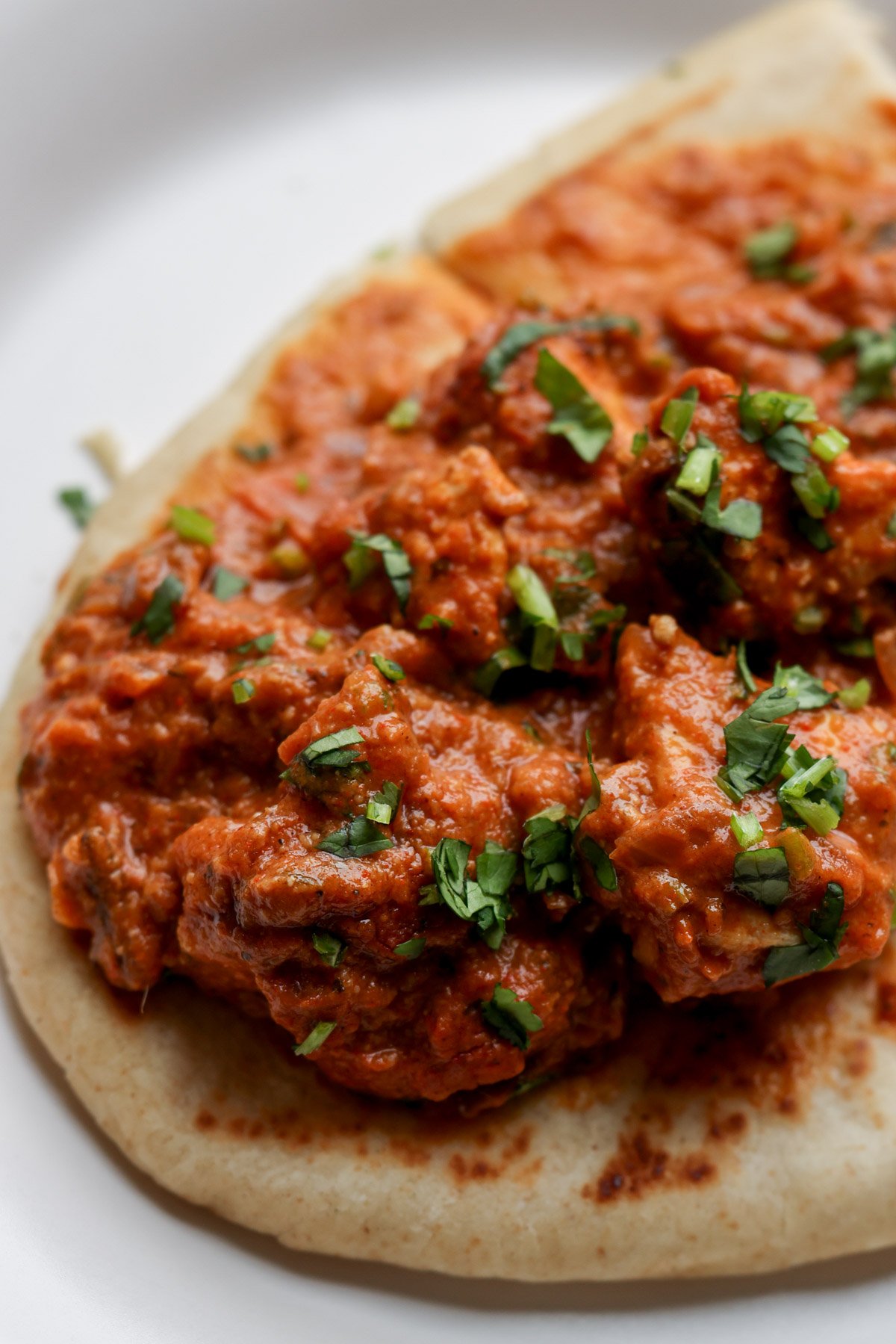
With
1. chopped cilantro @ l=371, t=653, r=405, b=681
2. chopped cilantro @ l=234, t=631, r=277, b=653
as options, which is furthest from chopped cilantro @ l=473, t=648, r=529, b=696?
chopped cilantro @ l=234, t=631, r=277, b=653

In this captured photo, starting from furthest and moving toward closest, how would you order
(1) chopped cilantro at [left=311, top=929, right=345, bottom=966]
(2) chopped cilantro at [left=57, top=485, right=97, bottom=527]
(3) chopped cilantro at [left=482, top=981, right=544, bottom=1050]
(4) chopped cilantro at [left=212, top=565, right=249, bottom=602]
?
(2) chopped cilantro at [left=57, top=485, right=97, bottom=527]
(4) chopped cilantro at [left=212, top=565, right=249, bottom=602]
(3) chopped cilantro at [left=482, top=981, right=544, bottom=1050]
(1) chopped cilantro at [left=311, top=929, right=345, bottom=966]

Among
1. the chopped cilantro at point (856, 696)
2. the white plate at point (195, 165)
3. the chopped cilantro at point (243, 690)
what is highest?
Result: the white plate at point (195, 165)

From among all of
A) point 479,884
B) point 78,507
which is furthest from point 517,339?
point 78,507

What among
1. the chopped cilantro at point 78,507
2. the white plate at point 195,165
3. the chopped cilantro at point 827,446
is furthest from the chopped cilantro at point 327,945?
the chopped cilantro at point 78,507

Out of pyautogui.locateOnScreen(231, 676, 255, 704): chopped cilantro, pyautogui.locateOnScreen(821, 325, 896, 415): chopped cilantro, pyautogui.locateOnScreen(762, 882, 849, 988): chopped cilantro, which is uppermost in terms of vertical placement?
A: pyautogui.locateOnScreen(231, 676, 255, 704): chopped cilantro

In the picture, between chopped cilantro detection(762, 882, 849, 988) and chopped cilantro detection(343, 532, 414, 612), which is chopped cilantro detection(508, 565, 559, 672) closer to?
chopped cilantro detection(343, 532, 414, 612)

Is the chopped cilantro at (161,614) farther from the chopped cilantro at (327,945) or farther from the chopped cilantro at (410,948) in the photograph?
the chopped cilantro at (410,948)
